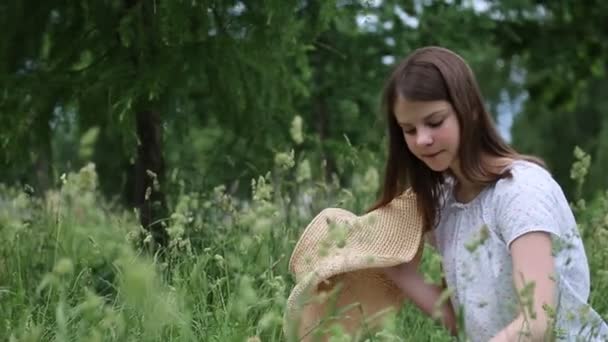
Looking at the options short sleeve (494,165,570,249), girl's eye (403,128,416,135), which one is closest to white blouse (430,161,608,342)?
short sleeve (494,165,570,249)

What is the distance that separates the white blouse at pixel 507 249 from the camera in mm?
2938

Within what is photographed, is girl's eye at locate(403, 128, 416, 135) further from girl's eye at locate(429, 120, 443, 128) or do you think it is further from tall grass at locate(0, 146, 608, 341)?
tall grass at locate(0, 146, 608, 341)

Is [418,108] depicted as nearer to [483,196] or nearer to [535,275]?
[483,196]

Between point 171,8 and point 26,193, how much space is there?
969mm

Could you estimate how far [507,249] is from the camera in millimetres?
3043

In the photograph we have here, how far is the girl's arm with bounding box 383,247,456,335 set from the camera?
3.47m

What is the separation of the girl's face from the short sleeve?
0.19 m

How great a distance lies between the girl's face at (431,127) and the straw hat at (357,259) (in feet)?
0.92

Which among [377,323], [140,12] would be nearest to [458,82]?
[377,323]

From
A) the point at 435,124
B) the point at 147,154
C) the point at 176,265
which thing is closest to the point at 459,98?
the point at 435,124

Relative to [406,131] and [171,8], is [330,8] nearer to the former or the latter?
[171,8]

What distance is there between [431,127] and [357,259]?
0.48 m

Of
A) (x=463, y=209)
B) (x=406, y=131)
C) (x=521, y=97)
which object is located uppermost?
(x=406, y=131)

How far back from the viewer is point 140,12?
448 cm
